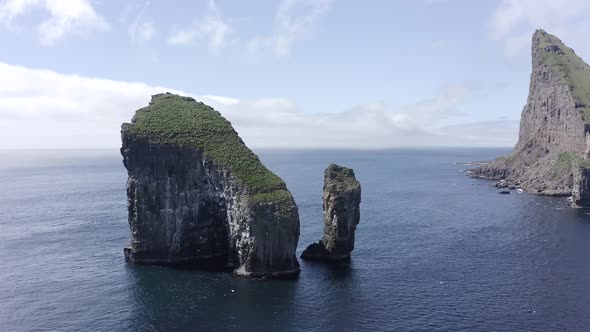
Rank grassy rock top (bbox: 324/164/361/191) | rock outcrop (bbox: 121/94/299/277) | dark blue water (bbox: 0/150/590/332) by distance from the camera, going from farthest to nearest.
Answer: grassy rock top (bbox: 324/164/361/191) → rock outcrop (bbox: 121/94/299/277) → dark blue water (bbox: 0/150/590/332)

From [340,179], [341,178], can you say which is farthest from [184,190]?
[341,178]

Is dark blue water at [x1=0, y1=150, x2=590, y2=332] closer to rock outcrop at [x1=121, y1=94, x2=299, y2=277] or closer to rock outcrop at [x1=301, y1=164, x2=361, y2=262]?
rock outcrop at [x1=301, y1=164, x2=361, y2=262]

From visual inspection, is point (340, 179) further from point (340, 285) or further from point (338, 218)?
point (340, 285)


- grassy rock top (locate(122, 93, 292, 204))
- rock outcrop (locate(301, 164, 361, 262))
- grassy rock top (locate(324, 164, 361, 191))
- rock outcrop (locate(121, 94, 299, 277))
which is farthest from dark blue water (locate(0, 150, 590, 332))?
grassy rock top (locate(122, 93, 292, 204))

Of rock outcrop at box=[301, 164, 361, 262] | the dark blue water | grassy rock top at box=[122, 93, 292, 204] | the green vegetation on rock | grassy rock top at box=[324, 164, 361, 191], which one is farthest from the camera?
the green vegetation on rock

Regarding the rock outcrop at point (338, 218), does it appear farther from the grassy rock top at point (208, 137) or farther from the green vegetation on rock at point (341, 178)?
the grassy rock top at point (208, 137)

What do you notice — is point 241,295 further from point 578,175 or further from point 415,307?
point 578,175
